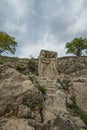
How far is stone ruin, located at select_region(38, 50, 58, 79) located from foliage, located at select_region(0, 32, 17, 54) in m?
23.6

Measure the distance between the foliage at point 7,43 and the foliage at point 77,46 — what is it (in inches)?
426

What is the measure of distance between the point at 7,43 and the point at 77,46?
45.0 feet

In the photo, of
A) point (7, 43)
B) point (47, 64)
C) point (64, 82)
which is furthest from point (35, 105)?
point (7, 43)

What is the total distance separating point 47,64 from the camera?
2438 centimetres

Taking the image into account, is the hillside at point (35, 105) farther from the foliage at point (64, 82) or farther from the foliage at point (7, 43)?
the foliage at point (7, 43)

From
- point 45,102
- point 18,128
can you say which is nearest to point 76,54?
point 45,102

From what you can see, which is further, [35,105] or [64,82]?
[64,82]

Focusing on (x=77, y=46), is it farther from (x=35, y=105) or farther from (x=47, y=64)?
(x=35, y=105)

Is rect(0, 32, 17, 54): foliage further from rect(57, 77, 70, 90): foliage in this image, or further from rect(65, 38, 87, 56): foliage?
rect(57, 77, 70, 90): foliage

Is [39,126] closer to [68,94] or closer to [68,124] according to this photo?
[68,124]

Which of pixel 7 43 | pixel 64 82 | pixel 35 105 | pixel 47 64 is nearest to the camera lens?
pixel 35 105

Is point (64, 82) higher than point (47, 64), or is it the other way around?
point (47, 64)

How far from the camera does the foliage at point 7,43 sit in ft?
155

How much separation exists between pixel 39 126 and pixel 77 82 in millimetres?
7828
